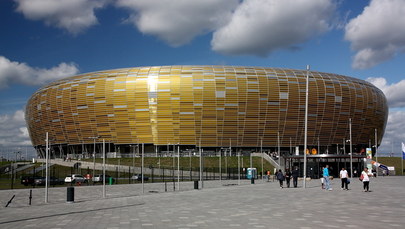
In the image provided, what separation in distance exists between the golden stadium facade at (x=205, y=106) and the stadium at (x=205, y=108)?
0.24 metres

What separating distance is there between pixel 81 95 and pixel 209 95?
32.4 meters

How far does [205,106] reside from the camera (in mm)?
99688

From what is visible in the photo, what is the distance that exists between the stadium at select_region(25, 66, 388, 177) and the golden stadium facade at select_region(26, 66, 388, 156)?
0.24 m

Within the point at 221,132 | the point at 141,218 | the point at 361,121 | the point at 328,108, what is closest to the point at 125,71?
the point at 221,132

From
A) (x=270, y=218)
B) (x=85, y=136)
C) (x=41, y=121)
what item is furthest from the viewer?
(x=41, y=121)

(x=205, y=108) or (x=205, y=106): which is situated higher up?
(x=205, y=106)

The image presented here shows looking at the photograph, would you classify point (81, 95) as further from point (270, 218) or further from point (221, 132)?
point (270, 218)

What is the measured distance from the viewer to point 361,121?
112 metres

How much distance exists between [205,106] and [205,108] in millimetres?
514

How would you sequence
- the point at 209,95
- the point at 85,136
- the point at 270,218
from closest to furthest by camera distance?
1. the point at 270,218
2. the point at 209,95
3. the point at 85,136

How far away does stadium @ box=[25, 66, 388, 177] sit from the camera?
9981 cm

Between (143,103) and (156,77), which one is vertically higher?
(156,77)

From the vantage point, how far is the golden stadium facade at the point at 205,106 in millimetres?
99750

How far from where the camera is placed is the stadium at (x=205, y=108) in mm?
99812
